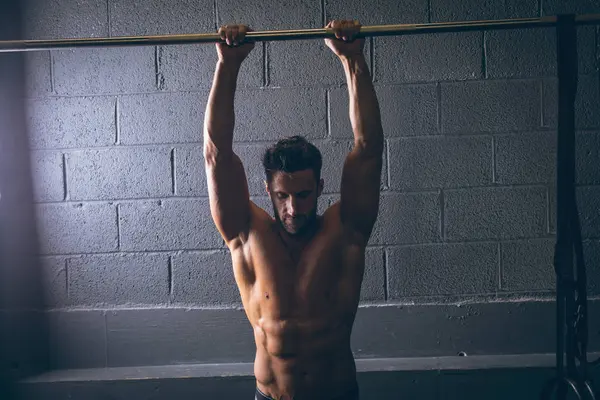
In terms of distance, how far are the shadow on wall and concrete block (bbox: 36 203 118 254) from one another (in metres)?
0.07

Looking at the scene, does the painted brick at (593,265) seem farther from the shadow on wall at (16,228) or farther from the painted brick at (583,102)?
the shadow on wall at (16,228)

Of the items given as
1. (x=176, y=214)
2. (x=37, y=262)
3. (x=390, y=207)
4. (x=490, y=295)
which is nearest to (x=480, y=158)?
(x=390, y=207)

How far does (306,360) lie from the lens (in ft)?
6.31

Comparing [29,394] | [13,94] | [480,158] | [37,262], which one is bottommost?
[29,394]

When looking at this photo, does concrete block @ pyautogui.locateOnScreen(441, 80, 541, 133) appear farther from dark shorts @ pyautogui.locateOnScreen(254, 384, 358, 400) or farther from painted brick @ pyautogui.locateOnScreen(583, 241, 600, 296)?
dark shorts @ pyautogui.locateOnScreen(254, 384, 358, 400)

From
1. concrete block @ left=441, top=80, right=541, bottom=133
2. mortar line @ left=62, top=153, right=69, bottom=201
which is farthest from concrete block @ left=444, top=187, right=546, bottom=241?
mortar line @ left=62, top=153, right=69, bottom=201

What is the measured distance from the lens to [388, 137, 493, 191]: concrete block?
2.62m

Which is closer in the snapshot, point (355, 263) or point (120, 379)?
point (355, 263)

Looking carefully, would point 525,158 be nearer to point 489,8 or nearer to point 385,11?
point 489,8

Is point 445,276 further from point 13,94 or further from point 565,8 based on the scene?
point 13,94

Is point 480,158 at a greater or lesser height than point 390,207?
greater

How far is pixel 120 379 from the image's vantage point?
8.39ft

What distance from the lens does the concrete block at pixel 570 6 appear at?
2.59 meters

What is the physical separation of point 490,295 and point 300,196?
4.18 feet
